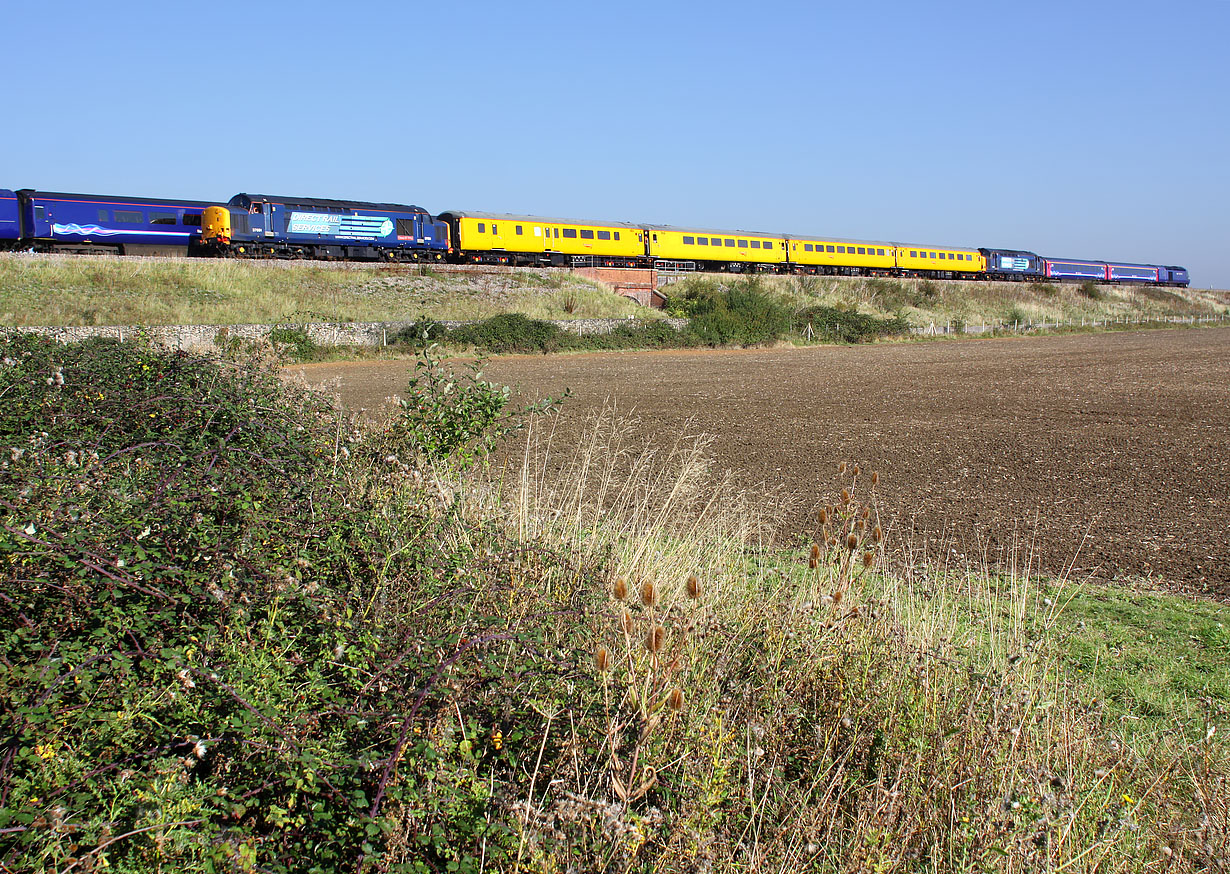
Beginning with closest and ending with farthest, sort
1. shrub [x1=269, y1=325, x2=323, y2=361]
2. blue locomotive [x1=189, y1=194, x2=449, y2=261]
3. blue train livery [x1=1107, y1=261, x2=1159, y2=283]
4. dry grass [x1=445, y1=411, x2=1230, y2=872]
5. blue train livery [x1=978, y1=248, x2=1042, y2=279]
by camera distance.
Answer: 1. dry grass [x1=445, y1=411, x2=1230, y2=872]
2. shrub [x1=269, y1=325, x2=323, y2=361]
3. blue locomotive [x1=189, y1=194, x2=449, y2=261]
4. blue train livery [x1=978, y1=248, x2=1042, y2=279]
5. blue train livery [x1=1107, y1=261, x2=1159, y2=283]

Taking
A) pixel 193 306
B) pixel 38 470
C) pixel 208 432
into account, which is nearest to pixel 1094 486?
pixel 208 432

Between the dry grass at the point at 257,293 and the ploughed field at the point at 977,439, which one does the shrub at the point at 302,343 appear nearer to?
the ploughed field at the point at 977,439

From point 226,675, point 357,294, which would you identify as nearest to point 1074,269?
point 357,294

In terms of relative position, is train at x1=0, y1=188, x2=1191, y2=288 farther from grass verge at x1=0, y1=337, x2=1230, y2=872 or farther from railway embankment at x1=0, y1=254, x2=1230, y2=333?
grass verge at x1=0, y1=337, x2=1230, y2=872

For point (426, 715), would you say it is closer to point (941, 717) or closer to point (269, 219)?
point (941, 717)

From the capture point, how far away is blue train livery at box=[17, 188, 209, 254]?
36.0 metres

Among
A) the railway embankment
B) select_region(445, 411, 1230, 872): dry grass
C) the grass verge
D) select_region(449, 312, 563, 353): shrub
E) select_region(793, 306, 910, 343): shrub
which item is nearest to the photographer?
the grass verge

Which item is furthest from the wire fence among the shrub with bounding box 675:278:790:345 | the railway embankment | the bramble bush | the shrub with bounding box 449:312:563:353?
the bramble bush

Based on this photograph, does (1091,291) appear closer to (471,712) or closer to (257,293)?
(257,293)

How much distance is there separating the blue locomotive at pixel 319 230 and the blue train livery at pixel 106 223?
1.27 metres

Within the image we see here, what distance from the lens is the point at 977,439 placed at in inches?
573

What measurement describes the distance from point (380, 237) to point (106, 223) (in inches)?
454

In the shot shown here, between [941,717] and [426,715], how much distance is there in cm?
212

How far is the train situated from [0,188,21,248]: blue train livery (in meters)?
0.04
